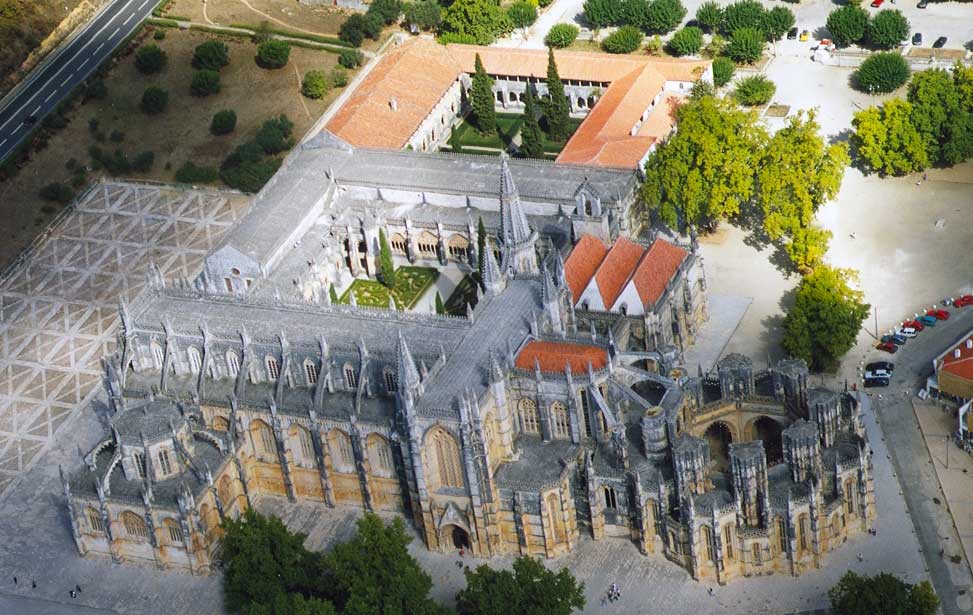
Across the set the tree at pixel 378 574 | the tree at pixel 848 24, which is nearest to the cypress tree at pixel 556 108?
the tree at pixel 848 24

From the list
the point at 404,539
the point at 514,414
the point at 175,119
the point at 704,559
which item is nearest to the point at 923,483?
the point at 704,559

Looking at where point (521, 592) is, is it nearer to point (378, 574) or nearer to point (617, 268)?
point (378, 574)

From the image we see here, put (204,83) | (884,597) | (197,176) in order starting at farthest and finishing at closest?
1. (204,83)
2. (197,176)
3. (884,597)

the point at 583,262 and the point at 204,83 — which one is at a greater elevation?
the point at 204,83

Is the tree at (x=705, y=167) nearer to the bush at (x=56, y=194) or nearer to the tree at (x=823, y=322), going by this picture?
the tree at (x=823, y=322)

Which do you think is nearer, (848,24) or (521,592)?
(521,592)

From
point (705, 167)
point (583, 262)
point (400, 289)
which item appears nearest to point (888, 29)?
point (705, 167)
